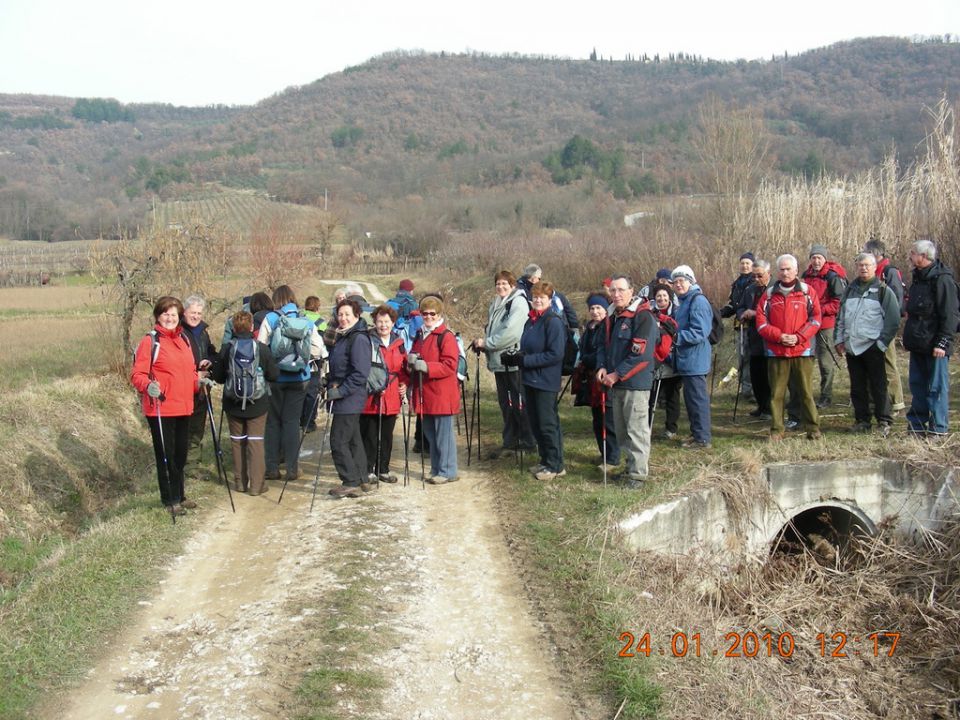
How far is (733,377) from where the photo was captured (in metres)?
14.9

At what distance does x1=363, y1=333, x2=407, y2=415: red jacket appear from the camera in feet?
31.3

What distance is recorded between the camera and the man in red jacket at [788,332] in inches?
393

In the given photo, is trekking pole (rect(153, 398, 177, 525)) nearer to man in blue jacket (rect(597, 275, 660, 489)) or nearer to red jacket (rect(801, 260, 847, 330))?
man in blue jacket (rect(597, 275, 660, 489))

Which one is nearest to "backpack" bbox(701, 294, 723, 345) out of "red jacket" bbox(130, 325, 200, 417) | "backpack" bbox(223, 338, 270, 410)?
"backpack" bbox(223, 338, 270, 410)

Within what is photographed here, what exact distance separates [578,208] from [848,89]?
5851 cm

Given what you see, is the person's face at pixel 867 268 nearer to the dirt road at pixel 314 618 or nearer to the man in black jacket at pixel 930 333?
the man in black jacket at pixel 930 333

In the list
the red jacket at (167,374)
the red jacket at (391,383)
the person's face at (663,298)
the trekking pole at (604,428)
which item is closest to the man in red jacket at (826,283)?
the person's face at (663,298)

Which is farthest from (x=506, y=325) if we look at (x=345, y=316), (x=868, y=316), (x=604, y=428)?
(x=868, y=316)

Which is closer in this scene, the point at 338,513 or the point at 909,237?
the point at 338,513

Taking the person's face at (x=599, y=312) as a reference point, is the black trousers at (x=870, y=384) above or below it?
below

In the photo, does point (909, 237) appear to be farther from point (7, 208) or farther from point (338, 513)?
point (7, 208)

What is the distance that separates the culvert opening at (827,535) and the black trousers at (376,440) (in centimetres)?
436

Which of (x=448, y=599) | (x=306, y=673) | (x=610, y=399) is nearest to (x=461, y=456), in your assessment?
(x=610, y=399)

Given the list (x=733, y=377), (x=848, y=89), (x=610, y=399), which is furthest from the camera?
(x=848, y=89)
